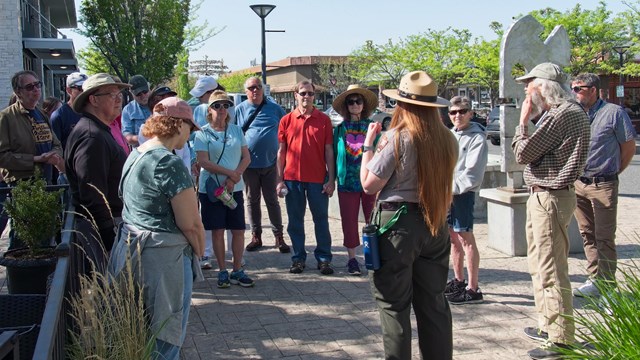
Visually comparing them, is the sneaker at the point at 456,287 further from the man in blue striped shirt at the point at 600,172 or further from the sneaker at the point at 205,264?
the sneaker at the point at 205,264

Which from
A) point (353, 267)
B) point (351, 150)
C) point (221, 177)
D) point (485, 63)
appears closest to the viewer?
point (221, 177)

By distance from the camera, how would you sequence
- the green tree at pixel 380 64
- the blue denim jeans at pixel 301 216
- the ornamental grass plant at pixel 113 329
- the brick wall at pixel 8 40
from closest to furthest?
the ornamental grass plant at pixel 113 329 → the blue denim jeans at pixel 301 216 → the brick wall at pixel 8 40 → the green tree at pixel 380 64

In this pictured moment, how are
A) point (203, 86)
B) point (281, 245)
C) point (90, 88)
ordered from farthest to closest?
point (281, 245)
point (203, 86)
point (90, 88)

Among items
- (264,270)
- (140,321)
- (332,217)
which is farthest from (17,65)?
(140,321)

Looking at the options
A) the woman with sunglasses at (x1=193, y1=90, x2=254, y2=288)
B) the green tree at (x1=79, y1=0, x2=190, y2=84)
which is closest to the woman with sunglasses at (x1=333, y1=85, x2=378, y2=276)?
the woman with sunglasses at (x1=193, y1=90, x2=254, y2=288)

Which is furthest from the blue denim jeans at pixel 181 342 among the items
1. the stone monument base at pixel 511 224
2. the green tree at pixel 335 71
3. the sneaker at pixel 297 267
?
the green tree at pixel 335 71

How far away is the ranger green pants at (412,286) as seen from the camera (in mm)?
3654

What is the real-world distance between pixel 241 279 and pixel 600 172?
3.43 m

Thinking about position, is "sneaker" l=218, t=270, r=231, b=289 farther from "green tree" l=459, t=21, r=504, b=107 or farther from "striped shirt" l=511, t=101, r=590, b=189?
"green tree" l=459, t=21, r=504, b=107

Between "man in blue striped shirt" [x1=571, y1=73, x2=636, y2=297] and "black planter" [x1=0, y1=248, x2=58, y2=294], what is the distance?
174 inches

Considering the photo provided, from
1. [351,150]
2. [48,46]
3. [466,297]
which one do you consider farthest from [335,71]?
[466,297]

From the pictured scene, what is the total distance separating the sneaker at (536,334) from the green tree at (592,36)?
33.2 metres

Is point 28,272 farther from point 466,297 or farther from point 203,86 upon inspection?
point 466,297

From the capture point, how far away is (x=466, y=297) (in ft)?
18.4
